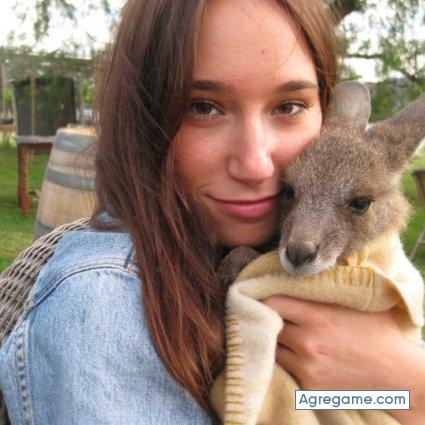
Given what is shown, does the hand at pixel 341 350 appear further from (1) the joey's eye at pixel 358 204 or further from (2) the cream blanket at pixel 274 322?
(1) the joey's eye at pixel 358 204

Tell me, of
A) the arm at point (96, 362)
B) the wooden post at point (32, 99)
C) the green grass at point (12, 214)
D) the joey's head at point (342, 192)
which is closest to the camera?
the arm at point (96, 362)

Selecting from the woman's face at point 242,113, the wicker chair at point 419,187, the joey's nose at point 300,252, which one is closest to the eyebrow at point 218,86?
the woman's face at point 242,113

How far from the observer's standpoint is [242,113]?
1.42 meters

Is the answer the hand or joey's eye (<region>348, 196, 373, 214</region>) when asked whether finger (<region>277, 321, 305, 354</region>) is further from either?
joey's eye (<region>348, 196, 373, 214</region>)

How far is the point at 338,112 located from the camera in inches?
77.0

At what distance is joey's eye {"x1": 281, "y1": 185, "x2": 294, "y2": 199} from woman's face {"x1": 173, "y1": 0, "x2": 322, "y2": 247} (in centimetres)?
4

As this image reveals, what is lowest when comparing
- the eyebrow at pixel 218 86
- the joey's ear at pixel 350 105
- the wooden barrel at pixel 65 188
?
the wooden barrel at pixel 65 188

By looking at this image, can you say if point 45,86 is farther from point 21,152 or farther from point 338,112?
point 338,112

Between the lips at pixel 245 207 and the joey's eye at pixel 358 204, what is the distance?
0.24 meters

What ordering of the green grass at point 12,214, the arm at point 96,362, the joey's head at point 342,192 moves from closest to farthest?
the arm at point 96,362, the joey's head at point 342,192, the green grass at point 12,214

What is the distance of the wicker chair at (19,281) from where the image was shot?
1403 millimetres

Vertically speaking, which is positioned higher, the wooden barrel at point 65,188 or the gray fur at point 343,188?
the gray fur at point 343,188

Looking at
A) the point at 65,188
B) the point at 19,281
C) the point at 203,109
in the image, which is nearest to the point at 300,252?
the point at 203,109

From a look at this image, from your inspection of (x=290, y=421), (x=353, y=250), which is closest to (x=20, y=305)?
(x=290, y=421)
